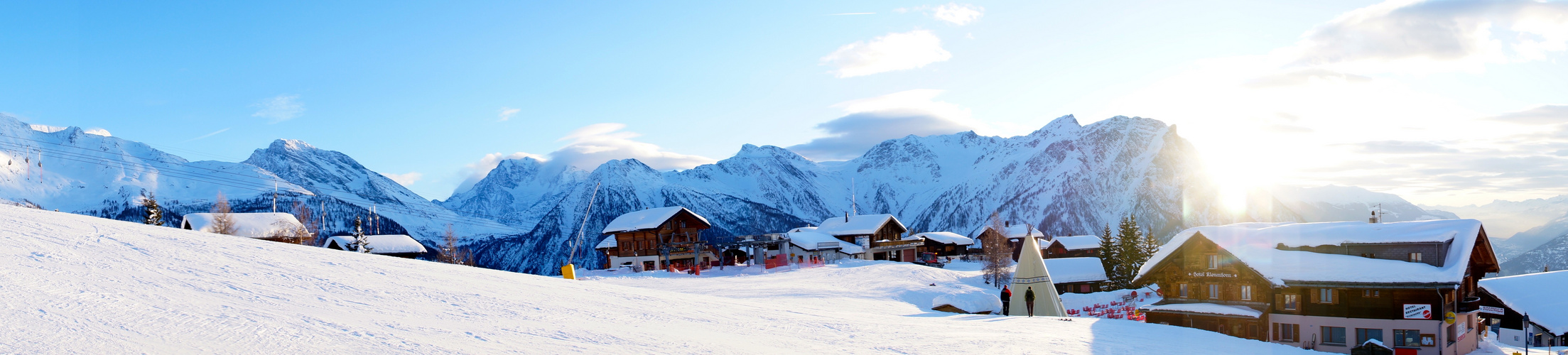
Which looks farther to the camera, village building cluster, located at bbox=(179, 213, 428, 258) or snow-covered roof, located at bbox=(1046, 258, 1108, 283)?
snow-covered roof, located at bbox=(1046, 258, 1108, 283)

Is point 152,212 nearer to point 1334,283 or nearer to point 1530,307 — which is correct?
point 1334,283

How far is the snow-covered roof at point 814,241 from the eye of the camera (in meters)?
75.8

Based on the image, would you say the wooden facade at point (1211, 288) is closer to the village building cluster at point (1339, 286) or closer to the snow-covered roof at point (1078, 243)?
the village building cluster at point (1339, 286)

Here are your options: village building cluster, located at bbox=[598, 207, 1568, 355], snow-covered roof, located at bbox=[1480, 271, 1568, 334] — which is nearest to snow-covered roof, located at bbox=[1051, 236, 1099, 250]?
snow-covered roof, located at bbox=[1480, 271, 1568, 334]

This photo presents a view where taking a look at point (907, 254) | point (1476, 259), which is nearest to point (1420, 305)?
point (1476, 259)

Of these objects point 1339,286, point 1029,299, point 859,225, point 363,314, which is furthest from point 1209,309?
point 859,225

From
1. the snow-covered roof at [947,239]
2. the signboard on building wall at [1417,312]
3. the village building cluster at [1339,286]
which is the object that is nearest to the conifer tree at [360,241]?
the village building cluster at [1339,286]

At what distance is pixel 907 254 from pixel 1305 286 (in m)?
53.3

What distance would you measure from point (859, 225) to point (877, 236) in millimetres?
2245

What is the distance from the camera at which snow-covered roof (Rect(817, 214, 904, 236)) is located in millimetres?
80188

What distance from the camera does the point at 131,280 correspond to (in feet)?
41.5

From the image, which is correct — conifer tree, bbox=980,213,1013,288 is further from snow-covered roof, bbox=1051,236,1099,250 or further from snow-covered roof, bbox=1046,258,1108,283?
snow-covered roof, bbox=1051,236,1099,250

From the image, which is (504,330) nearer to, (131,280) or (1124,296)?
(131,280)

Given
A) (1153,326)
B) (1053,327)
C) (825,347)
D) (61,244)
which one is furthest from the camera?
(1153,326)
